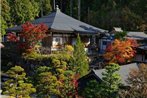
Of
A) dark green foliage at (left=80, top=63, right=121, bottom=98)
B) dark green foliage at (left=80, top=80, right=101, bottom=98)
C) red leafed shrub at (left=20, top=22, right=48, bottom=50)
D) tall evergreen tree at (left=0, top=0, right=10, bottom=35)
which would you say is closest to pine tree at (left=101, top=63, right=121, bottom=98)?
dark green foliage at (left=80, top=63, right=121, bottom=98)

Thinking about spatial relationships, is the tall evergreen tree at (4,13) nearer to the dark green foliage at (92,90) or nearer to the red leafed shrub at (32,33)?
the red leafed shrub at (32,33)

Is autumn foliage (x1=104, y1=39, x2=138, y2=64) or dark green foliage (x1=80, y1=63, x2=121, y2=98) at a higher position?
autumn foliage (x1=104, y1=39, x2=138, y2=64)

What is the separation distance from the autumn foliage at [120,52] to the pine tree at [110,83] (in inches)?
246

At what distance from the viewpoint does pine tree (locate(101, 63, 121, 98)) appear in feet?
70.1

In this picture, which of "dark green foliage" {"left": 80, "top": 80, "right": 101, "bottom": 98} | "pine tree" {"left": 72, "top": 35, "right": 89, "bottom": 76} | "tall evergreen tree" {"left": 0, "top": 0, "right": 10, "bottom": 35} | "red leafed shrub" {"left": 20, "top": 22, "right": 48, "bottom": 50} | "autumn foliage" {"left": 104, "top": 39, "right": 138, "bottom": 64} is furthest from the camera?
"tall evergreen tree" {"left": 0, "top": 0, "right": 10, "bottom": 35}

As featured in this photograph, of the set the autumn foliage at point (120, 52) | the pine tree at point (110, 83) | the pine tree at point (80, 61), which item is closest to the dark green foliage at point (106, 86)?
the pine tree at point (110, 83)

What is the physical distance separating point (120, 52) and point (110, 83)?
7.10 meters

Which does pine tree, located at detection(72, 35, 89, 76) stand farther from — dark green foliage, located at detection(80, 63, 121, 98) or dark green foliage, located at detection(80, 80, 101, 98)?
dark green foliage, located at detection(80, 63, 121, 98)

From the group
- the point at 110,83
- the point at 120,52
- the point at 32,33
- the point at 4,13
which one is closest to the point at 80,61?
the point at 120,52

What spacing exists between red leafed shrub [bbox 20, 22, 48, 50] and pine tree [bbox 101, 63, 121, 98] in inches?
306

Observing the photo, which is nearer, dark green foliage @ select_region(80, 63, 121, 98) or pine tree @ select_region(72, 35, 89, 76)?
dark green foliage @ select_region(80, 63, 121, 98)

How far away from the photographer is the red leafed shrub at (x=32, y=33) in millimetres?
27844

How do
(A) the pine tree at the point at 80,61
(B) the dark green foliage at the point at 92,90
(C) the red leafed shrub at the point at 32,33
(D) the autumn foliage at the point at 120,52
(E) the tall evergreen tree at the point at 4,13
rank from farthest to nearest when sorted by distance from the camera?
(E) the tall evergreen tree at the point at 4,13 < (D) the autumn foliage at the point at 120,52 < (C) the red leafed shrub at the point at 32,33 < (A) the pine tree at the point at 80,61 < (B) the dark green foliage at the point at 92,90

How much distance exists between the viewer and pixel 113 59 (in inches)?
1119
